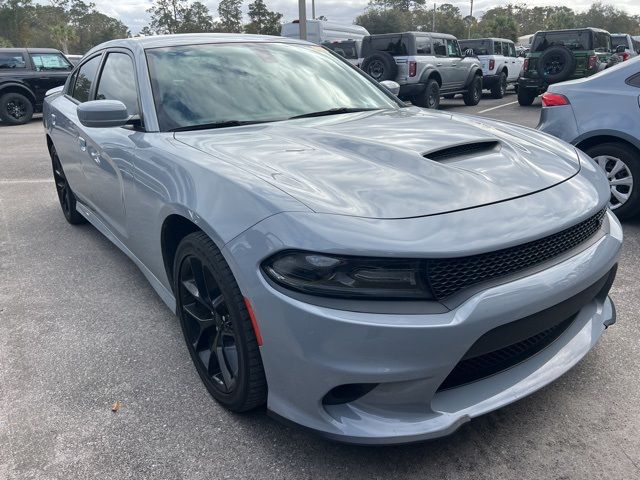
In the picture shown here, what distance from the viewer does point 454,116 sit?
3.18 metres

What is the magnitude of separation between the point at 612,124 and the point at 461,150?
2.86m

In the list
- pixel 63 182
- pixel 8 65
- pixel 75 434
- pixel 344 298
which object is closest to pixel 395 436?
pixel 344 298

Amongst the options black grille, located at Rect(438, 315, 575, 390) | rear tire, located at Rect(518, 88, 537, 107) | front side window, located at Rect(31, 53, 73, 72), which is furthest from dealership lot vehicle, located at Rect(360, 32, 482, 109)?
black grille, located at Rect(438, 315, 575, 390)

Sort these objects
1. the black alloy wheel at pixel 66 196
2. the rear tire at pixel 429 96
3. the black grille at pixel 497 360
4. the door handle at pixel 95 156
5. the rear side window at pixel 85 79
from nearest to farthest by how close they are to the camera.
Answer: the black grille at pixel 497 360 < the door handle at pixel 95 156 < the rear side window at pixel 85 79 < the black alloy wheel at pixel 66 196 < the rear tire at pixel 429 96

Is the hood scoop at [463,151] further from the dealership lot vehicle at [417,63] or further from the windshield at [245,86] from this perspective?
the dealership lot vehicle at [417,63]

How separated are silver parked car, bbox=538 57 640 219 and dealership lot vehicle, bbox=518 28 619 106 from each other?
922 centimetres

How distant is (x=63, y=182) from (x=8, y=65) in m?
10.9

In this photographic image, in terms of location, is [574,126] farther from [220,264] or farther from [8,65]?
[8,65]

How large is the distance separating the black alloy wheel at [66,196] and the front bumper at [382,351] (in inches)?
136

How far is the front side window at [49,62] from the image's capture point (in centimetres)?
1412

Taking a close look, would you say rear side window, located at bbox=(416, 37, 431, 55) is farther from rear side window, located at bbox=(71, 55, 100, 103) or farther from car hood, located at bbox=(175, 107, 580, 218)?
car hood, located at bbox=(175, 107, 580, 218)

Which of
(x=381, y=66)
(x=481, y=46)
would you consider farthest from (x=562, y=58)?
(x=481, y=46)

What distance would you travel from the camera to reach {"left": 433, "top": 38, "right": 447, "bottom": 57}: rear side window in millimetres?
14461

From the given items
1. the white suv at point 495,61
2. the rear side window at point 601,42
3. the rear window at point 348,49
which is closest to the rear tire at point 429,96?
the rear window at point 348,49
